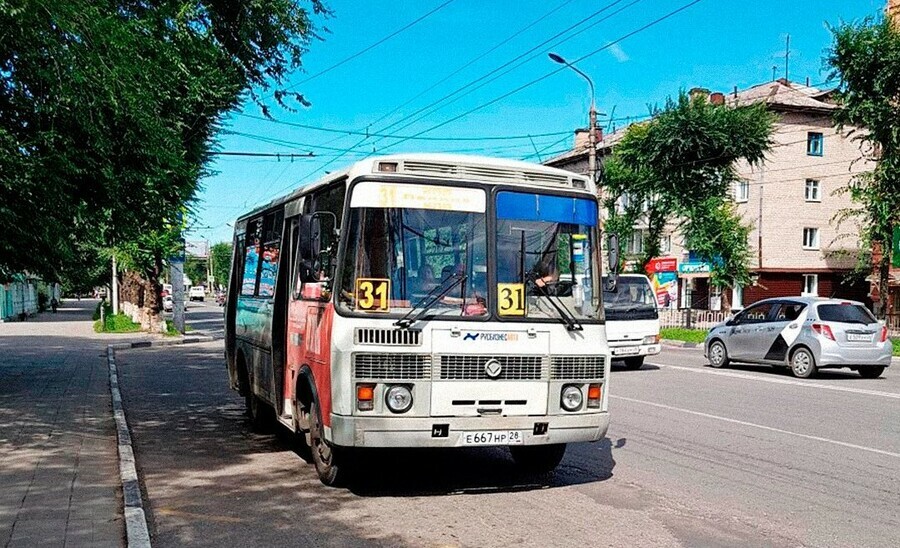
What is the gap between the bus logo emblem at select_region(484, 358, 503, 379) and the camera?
6699 mm

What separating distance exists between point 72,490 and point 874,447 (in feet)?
26.7

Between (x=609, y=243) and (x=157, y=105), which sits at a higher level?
(x=157, y=105)

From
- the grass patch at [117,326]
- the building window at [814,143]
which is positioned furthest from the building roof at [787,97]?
the grass patch at [117,326]

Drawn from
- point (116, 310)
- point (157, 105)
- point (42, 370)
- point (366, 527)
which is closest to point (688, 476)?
point (366, 527)

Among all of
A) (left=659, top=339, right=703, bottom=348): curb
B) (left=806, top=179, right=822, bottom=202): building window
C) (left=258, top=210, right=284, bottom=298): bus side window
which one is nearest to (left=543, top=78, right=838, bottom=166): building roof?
(left=806, top=179, right=822, bottom=202): building window

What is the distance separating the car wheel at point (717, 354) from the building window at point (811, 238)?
30.9 metres

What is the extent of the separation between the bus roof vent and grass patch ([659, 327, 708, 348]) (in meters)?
23.9

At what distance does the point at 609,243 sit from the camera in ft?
25.7

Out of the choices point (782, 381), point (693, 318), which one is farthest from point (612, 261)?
point (693, 318)

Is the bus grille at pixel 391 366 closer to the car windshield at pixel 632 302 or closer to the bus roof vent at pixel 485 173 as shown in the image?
the bus roof vent at pixel 485 173

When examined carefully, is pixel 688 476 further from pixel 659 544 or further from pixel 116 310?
pixel 116 310

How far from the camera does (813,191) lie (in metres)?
47.6

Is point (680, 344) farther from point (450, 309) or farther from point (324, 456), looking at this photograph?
point (450, 309)

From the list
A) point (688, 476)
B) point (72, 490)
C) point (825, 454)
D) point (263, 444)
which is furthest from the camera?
point (263, 444)
